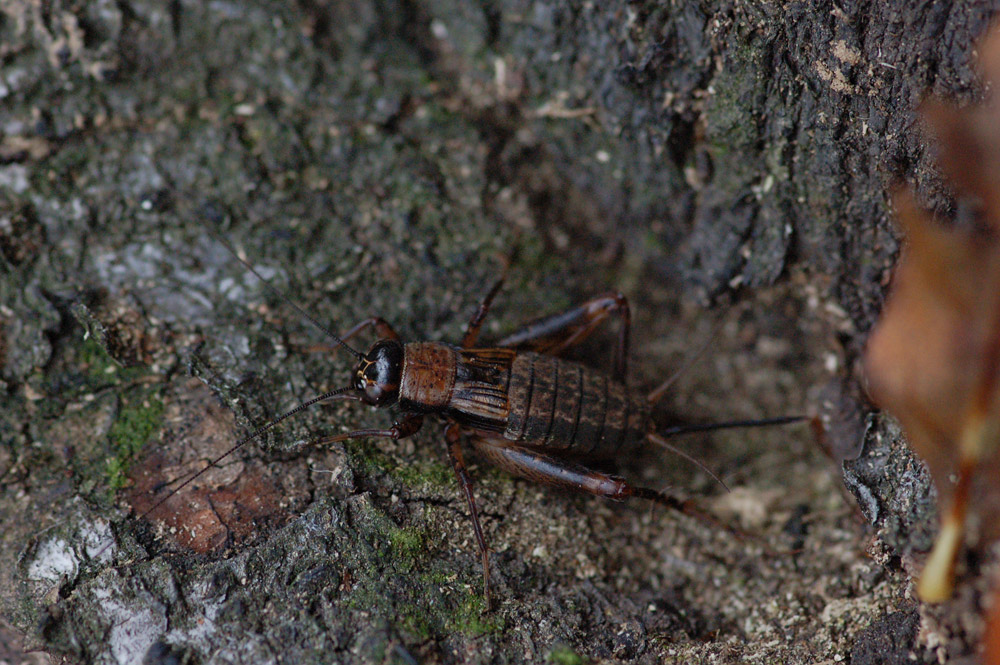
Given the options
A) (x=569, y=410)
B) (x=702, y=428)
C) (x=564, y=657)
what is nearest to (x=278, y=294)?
(x=569, y=410)

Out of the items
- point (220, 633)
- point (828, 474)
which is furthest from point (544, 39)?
point (220, 633)

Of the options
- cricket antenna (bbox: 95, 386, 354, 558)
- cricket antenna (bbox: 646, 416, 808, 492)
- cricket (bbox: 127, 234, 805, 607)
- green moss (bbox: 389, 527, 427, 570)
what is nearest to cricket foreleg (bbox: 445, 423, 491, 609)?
cricket (bbox: 127, 234, 805, 607)

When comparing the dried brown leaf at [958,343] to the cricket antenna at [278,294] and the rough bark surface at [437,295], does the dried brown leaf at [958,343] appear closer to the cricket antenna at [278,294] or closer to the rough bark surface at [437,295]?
the rough bark surface at [437,295]

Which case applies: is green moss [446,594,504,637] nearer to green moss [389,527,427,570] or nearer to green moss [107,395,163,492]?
green moss [389,527,427,570]

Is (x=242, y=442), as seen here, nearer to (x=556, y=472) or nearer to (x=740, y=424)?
(x=556, y=472)

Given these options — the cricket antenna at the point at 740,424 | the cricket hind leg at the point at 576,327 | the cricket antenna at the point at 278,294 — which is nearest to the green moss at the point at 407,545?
the cricket antenna at the point at 278,294

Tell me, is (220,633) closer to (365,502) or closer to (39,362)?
(365,502)
